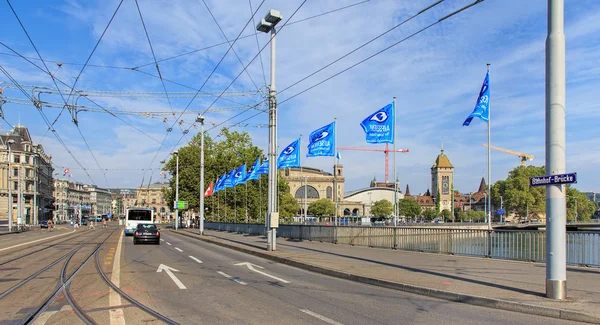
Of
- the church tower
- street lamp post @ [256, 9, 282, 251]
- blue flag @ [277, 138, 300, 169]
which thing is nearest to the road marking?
street lamp post @ [256, 9, 282, 251]

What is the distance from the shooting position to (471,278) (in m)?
11.7

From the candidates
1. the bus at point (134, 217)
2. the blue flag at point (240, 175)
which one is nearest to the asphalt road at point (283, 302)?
the blue flag at point (240, 175)

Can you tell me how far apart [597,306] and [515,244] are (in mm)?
8167

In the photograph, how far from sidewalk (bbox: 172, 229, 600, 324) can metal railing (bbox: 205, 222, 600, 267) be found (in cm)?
79

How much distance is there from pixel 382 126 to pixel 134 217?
30.2 m

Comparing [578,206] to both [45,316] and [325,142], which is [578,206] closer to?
→ [325,142]

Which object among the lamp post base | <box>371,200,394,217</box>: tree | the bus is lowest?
<box>371,200,394,217</box>: tree

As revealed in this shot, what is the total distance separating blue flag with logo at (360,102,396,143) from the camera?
21.0m

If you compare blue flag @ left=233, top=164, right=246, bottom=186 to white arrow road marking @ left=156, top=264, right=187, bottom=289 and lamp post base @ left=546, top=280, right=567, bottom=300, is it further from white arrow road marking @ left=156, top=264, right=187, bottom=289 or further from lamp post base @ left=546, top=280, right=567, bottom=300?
lamp post base @ left=546, top=280, right=567, bottom=300

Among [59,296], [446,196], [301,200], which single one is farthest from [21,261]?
[446,196]

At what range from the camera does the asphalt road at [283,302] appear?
7.90 meters

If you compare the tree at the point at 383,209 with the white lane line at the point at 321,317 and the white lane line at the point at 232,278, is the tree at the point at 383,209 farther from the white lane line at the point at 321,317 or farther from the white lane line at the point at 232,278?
the white lane line at the point at 321,317

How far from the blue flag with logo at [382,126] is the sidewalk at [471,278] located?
5.48 meters

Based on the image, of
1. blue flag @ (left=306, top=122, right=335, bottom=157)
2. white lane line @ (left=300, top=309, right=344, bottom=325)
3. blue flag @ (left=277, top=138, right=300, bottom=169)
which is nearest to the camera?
white lane line @ (left=300, top=309, right=344, bottom=325)
